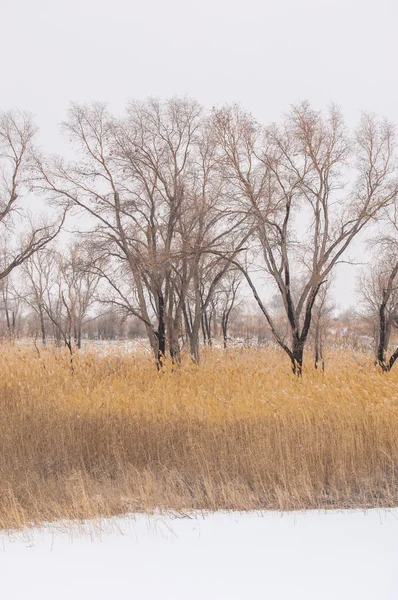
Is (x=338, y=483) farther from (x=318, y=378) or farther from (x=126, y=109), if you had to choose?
(x=126, y=109)

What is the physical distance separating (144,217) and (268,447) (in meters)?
12.2

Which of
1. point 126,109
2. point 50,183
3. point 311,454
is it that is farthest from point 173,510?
point 126,109

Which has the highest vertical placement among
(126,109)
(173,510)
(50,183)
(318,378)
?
(126,109)

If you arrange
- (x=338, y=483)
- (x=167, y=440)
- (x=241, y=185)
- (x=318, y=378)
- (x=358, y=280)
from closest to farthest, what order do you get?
(x=338, y=483), (x=167, y=440), (x=318, y=378), (x=241, y=185), (x=358, y=280)

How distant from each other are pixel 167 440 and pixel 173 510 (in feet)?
6.08

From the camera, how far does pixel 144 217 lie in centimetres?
1825

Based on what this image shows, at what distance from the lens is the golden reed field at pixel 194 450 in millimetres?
6402

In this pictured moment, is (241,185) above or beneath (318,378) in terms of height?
above

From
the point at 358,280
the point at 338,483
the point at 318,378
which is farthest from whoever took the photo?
the point at 358,280

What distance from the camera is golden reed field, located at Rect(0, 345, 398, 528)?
6402 millimetres

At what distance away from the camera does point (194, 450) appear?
759 cm

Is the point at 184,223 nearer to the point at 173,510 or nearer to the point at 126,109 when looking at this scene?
the point at 126,109

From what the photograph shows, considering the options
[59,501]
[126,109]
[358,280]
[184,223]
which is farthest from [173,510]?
[358,280]

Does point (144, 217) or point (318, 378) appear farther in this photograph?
point (144, 217)
